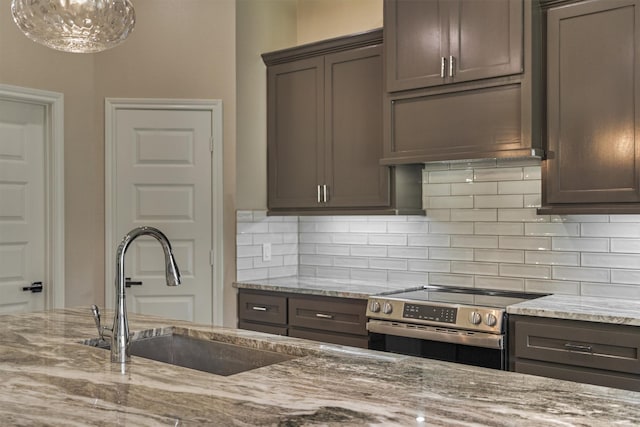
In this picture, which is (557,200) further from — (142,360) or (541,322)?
(142,360)

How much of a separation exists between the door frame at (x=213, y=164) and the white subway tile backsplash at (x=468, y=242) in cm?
17

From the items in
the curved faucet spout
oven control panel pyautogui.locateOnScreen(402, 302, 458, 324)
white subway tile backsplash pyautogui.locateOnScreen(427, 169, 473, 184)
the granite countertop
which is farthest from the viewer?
white subway tile backsplash pyautogui.locateOnScreen(427, 169, 473, 184)

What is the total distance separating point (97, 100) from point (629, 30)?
10.7ft

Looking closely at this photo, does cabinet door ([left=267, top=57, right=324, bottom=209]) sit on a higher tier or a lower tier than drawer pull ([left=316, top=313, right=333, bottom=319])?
higher

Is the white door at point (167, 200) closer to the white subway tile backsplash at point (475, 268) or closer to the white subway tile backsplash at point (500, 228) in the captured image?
the white subway tile backsplash at point (475, 268)

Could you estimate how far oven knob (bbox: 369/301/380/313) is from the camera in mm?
3535

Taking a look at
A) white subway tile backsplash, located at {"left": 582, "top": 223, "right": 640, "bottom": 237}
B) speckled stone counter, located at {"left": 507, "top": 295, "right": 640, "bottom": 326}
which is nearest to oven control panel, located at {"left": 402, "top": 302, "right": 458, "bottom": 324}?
speckled stone counter, located at {"left": 507, "top": 295, "right": 640, "bottom": 326}

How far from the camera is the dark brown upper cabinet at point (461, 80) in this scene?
3285 mm

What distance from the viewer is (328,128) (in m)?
4.23

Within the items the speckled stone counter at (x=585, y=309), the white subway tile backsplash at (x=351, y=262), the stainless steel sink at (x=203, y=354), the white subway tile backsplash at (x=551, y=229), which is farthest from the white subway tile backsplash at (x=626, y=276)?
the stainless steel sink at (x=203, y=354)

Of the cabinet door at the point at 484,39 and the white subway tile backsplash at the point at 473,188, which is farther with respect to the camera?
the white subway tile backsplash at the point at 473,188

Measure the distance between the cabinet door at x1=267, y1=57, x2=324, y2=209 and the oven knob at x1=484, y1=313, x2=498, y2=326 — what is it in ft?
5.06

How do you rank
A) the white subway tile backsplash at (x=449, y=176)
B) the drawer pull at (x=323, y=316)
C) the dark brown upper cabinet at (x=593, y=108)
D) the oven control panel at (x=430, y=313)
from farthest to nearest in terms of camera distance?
the white subway tile backsplash at (x=449, y=176) < the drawer pull at (x=323, y=316) < the oven control panel at (x=430, y=313) < the dark brown upper cabinet at (x=593, y=108)

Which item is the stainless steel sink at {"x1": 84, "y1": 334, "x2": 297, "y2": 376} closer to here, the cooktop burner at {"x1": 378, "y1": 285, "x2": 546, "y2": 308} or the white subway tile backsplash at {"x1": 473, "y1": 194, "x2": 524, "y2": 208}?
the cooktop burner at {"x1": 378, "y1": 285, "x2": 546, "y2": 308}
